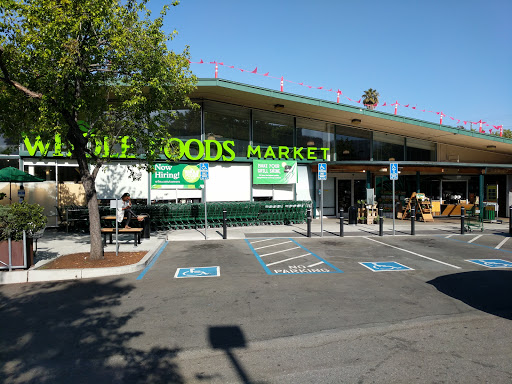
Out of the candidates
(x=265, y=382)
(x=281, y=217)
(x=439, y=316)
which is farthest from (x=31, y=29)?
(x=281, y=217)

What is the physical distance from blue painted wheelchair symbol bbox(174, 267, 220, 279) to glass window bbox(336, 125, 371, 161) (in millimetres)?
15443

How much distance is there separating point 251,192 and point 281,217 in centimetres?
257

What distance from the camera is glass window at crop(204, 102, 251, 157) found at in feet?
62.6

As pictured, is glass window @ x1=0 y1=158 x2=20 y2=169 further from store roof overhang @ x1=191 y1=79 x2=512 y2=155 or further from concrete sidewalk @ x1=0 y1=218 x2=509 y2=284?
store roof overhang @ x1=191 y1=79 x2=512 y2=155

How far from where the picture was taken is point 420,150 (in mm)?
24156

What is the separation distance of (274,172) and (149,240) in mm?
9323

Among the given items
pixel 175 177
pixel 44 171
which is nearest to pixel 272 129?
pixel 175 177

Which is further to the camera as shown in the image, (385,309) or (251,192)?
(251,192)

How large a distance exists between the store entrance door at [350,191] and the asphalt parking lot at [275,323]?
44.5 feet

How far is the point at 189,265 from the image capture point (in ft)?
30.7

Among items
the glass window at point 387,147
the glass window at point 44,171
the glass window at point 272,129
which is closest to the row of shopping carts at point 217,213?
the glass window at point 44,171

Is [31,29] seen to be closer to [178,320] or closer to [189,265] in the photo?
[189,265]

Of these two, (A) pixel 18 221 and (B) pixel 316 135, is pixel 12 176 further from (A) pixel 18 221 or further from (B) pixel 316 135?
(B) pixel 316 135

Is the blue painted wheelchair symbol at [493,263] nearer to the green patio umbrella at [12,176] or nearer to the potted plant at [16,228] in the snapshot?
the potted plant at [16,228]
